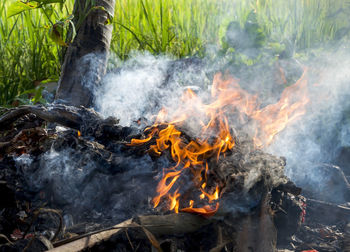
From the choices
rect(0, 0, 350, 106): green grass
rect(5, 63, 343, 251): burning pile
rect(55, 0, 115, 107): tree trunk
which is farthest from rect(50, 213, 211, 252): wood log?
rect(0, 0, 350, 106): green grass

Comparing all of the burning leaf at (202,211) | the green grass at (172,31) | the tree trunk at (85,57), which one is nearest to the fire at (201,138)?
the burning leaf at (202,211)

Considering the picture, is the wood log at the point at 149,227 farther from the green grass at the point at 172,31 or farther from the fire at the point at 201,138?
the green grass at the point at 172,31

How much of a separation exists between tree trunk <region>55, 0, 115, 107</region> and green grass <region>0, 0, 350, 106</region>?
79 cm

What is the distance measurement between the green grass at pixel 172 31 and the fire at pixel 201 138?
4.74ft

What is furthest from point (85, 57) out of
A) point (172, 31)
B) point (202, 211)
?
point (202, 211)

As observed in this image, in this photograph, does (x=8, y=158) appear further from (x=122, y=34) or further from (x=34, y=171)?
(x=122, y=34)

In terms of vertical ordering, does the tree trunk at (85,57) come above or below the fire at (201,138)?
above

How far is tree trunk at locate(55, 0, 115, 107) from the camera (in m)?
3.74

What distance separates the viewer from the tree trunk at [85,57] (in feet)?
12.3

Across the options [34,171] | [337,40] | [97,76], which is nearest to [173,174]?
[34,171]

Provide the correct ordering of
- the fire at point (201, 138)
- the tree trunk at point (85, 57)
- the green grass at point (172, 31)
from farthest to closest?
the green grass at point (172, 31) < the tree trunk at point (85, 57) < the fire at point (201, 138)

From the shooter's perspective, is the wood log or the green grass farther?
the green grass

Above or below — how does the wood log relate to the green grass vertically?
below

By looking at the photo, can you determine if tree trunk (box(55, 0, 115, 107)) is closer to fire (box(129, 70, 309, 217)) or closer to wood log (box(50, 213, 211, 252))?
fire (box(129, 70, 309, 217))
